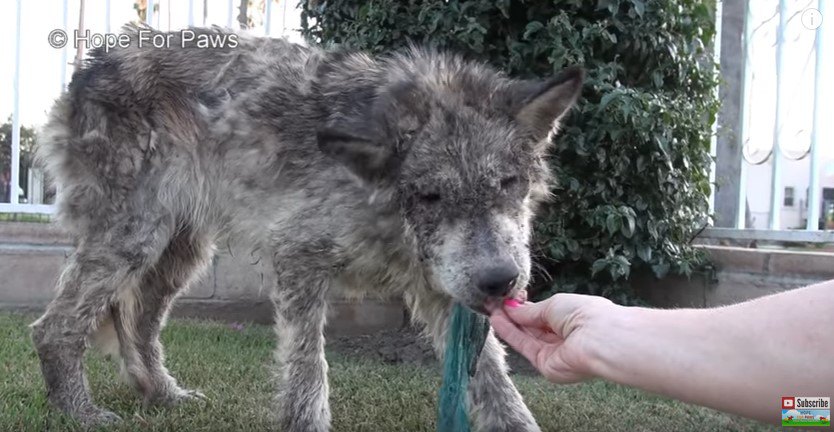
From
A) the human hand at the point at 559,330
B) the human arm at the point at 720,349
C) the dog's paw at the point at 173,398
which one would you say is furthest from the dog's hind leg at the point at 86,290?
the human arm at the point at 720,349

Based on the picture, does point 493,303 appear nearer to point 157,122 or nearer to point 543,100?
point 543,100

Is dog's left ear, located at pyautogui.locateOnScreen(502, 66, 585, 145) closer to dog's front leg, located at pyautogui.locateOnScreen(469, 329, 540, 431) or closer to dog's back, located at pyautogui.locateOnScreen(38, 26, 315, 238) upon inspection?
dog's front leg, located at pyautogui.locateOnScreen(469, 329, 540, 431)

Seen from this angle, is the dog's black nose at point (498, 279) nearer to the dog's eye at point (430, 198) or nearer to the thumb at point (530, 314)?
the thumb at point (530, 314)

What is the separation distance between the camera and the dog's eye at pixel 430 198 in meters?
3.17

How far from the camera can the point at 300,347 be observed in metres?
3.64

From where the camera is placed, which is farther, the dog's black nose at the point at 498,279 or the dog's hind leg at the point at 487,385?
the dog's hind leg at the point at 487,385

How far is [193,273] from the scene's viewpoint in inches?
190

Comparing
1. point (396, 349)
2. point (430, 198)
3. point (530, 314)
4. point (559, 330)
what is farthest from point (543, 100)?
point (396, 349)

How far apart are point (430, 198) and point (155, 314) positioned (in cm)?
232

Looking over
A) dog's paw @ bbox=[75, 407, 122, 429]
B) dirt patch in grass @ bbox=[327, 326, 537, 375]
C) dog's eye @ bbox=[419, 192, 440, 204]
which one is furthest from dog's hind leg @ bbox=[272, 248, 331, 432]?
dirt patch in grass @ bbox=[327, 326, 537, 375]

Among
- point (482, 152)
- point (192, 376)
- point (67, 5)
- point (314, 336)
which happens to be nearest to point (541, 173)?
point (482, 152)

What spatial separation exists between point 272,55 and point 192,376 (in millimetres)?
2090

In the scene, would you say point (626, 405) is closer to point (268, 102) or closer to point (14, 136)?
point (268, 102)

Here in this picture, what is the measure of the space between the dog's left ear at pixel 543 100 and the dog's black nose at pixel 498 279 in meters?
0.83
